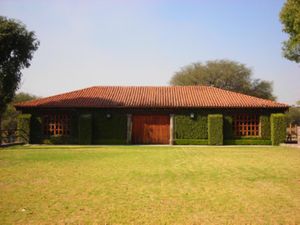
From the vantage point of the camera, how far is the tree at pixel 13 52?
25566 millimetres

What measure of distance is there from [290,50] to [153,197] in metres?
22.2

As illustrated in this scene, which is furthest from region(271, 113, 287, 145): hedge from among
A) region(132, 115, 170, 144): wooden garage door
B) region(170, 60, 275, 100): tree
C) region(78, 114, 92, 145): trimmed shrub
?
region(170, 60, 275, 100): tree

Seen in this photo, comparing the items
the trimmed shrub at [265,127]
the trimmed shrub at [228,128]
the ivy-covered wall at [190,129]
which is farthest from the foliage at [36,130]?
the trimmed shrub at [265,127]

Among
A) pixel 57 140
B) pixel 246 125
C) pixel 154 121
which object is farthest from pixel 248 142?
pixel 57 140

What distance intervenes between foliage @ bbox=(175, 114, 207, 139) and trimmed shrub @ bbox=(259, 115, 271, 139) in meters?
4.40

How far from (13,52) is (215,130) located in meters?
16.2

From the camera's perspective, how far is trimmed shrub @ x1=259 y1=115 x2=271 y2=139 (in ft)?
92.1

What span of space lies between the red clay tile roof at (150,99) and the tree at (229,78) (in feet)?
92.8

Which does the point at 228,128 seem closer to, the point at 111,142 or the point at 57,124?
the point at 111,142

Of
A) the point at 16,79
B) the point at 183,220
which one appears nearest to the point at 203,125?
the point at 16,79

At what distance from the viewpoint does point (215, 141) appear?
1085 inches

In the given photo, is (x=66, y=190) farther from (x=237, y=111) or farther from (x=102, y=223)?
(x=237, y=111)

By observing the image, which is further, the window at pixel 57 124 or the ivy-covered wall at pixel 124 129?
the window at pixel 57 124

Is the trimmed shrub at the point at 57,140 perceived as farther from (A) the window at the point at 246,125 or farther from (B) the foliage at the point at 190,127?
(A) the window at the point at 246,125
